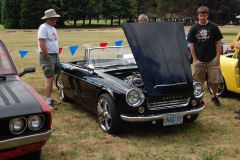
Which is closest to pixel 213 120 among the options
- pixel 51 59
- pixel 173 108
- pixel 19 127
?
pixel 173 108

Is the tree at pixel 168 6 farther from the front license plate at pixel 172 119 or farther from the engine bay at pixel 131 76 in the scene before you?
the front license plate at pixel 172 119

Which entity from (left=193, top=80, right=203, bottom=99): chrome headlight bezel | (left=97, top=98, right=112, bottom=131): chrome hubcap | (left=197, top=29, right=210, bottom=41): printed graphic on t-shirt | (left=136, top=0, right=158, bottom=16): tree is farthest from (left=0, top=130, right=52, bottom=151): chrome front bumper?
(left=136, top=0, right=158, bottom=16): tree

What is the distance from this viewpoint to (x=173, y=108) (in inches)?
220

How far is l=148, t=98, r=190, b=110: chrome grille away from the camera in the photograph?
5.51 meters

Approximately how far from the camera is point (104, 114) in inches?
231

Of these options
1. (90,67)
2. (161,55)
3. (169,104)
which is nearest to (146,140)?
(169,104)

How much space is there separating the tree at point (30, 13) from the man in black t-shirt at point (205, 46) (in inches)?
2001

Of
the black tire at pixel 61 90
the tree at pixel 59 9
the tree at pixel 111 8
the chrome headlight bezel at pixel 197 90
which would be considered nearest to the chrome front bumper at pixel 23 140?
the chrome headlight bezel at pixel 197 90

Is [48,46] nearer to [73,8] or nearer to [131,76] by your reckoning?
[131,76]

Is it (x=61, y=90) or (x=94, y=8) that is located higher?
(x=61, y=90)

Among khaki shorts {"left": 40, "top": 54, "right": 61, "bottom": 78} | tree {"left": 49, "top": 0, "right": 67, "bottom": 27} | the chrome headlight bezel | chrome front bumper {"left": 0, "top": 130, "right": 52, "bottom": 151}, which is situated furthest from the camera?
tree {"left": 49, "top": 0, "right": 67, "bottom": 27}

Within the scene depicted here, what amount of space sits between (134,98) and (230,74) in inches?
120

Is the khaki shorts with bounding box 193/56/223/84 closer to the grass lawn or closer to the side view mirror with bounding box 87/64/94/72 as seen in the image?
the grass lawn

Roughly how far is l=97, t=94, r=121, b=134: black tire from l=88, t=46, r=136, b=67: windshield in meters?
1.15
